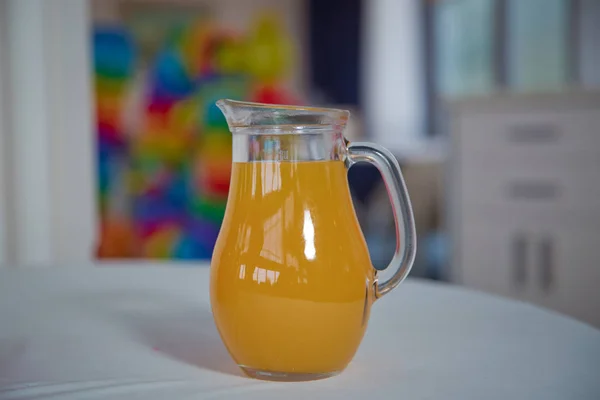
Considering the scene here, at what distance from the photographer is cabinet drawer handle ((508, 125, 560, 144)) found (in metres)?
2.43

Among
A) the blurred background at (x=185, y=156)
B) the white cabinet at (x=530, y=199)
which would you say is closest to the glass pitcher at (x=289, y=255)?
the blurred background at (x=185, y=156)

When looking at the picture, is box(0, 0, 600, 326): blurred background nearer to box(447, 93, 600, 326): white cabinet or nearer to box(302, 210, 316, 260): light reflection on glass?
box(447, 93, 600, 326): white cabinet

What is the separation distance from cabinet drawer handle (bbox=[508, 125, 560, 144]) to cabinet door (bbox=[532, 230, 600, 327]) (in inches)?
12.1

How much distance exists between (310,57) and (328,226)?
263 inches

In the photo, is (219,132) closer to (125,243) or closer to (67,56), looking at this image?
(125,243)

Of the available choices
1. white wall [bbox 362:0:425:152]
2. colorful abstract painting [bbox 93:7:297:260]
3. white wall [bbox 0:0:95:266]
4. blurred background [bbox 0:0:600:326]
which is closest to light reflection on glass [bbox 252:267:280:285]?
blurred background [bbox 0:0:600:326]

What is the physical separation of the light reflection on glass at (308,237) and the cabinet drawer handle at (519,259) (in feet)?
7.01

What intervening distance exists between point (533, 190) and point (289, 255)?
2.14 metres

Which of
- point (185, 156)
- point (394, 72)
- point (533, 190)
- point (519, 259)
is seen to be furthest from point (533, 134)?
point (394, 72)

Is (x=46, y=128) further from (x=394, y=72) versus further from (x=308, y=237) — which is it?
(x=394, y=72)

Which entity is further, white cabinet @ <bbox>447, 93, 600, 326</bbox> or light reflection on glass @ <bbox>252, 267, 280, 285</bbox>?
white cabinet @ <bbox>447, 93, 600, 326</bbox>

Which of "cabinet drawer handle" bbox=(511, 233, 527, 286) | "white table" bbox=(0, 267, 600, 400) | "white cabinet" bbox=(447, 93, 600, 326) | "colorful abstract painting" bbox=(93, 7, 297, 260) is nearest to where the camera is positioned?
"white table" bbox=(0, 267, 600, 400)

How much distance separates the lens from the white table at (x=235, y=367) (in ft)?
1.59

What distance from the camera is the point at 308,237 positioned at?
508 mm
